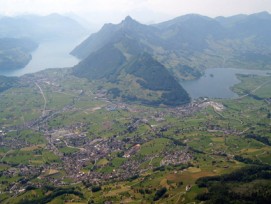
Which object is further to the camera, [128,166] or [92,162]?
[92,162]

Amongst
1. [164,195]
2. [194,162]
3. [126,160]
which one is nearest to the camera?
[164,195]

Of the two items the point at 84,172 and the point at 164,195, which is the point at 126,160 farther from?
the point at 164,195

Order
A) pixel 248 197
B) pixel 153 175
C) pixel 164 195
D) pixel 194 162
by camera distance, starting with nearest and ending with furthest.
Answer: pixel 248 197 → pixel 164 195 → pixel 153 175 → pixel 194 162

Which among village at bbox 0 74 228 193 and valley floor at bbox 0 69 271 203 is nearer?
valley floor at bbox 0 69 271 203

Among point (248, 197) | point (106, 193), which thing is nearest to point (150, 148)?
point (106, 193)

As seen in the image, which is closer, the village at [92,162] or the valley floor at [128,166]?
the valley floor at [128,166]

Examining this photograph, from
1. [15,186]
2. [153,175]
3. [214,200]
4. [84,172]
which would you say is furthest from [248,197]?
[15,186]

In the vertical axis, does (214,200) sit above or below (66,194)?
above

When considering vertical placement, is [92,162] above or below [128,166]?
below

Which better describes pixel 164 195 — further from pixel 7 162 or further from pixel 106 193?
pixel 7 162

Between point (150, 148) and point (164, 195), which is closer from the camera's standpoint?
point (164, 195)
